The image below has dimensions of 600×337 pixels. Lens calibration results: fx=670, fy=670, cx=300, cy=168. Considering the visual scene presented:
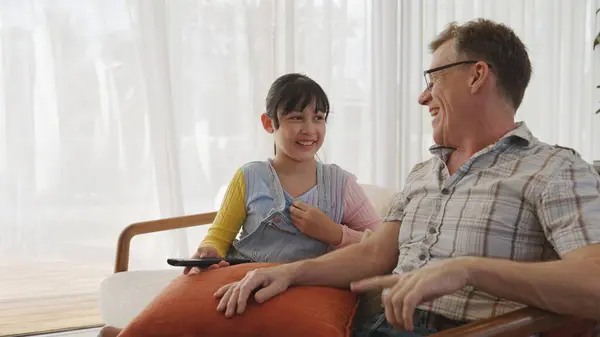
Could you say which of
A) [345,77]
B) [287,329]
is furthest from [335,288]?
[345,77]

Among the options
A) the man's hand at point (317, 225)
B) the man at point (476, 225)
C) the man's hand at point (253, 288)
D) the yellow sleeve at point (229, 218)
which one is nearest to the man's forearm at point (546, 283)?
the man at point (476, 225)

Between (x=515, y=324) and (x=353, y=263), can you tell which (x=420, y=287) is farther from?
(x=353, y=263)

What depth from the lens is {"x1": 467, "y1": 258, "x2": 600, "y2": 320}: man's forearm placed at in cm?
112

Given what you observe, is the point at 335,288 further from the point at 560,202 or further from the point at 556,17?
the point at 556,17

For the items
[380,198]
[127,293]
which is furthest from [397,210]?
[127,293]

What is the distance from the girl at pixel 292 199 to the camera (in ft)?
6.22

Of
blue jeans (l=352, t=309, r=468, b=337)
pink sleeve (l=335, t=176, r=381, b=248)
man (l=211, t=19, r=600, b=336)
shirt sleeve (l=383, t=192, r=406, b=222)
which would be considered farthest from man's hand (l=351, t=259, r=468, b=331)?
pink sleeve (l=335, t=176, r=381, b=248)

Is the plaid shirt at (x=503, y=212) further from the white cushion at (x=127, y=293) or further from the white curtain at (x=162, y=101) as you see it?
the white curtain at (x=162, y=101)

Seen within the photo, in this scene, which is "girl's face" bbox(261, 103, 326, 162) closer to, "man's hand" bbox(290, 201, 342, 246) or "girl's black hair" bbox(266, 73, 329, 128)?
"girl's black hair" bbox(266, 73, 329, 128)

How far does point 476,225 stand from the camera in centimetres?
139

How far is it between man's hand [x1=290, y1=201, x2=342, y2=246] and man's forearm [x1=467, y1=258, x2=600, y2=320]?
716 millimetres

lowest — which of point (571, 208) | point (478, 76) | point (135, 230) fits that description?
point (135, 230)

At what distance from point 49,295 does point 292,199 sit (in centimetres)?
169

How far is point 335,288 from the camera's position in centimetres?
145
